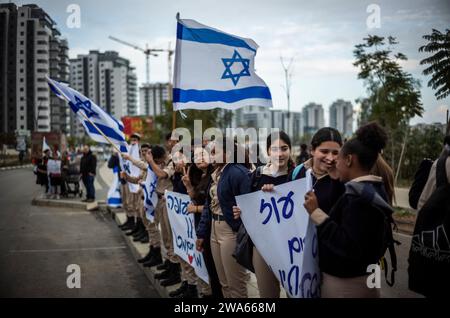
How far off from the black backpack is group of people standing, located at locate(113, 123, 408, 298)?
23 cm

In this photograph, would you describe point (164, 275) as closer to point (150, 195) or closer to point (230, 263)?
point (150, 195)

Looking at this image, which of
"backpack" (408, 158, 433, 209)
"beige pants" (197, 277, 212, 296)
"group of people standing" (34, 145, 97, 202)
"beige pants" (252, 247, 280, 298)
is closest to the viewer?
"backpack" (408, 158, 433, 209)

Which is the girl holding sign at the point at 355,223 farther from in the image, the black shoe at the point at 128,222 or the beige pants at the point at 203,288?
the black shoe at the point at 128,222

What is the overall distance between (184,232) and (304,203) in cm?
244

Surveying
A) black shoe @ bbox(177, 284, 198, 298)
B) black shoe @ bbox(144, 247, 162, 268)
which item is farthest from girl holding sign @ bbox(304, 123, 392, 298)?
black shoe @ bbox(144, 247, 162, 268)

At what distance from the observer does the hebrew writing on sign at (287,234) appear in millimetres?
2467

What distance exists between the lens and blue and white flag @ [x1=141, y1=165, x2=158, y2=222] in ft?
18.8

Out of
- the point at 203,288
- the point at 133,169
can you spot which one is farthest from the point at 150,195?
the point at 133,169

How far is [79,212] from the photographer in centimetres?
1188

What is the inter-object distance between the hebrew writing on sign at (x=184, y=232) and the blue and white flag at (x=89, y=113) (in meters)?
Result: 2.29

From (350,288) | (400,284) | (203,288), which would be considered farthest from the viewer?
(400,284)

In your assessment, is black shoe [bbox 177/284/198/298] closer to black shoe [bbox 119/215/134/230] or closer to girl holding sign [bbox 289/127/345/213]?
girl holding sign [bbox 289/127/345/213]

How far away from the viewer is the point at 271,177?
3.31 m

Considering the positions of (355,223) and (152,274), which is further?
(152,274)
